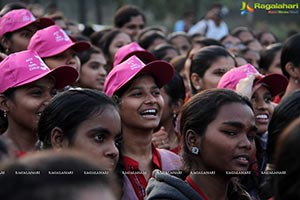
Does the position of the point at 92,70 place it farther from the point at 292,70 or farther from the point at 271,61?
the point at 271,61

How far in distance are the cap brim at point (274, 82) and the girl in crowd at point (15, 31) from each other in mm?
2014

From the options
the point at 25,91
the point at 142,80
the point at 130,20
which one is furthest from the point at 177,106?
the point at 130,20

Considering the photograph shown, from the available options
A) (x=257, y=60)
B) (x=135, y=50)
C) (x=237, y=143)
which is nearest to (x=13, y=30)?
(x=135, y=50)

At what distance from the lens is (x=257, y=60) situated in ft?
27.7

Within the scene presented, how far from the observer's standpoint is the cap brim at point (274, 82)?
5.01 meters

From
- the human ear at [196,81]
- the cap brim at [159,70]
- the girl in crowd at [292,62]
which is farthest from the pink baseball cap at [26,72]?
the girl in crowd at [292,62]

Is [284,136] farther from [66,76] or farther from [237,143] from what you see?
[66,76]

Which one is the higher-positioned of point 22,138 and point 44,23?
point 22,138

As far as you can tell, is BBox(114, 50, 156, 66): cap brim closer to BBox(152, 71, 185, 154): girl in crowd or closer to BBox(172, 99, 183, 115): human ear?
BBox(152, 71, 185, 154): girl in crowd

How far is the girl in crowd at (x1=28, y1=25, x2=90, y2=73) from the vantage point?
17.6 feet

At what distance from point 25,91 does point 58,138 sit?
780 millimetres

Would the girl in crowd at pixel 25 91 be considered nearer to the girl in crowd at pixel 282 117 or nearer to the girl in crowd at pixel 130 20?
the girl in crowd at pixel 282 117

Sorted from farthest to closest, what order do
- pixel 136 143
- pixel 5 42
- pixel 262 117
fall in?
pixel 5 42
pixel 262 117
pixel 136 143

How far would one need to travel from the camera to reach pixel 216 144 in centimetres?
341
